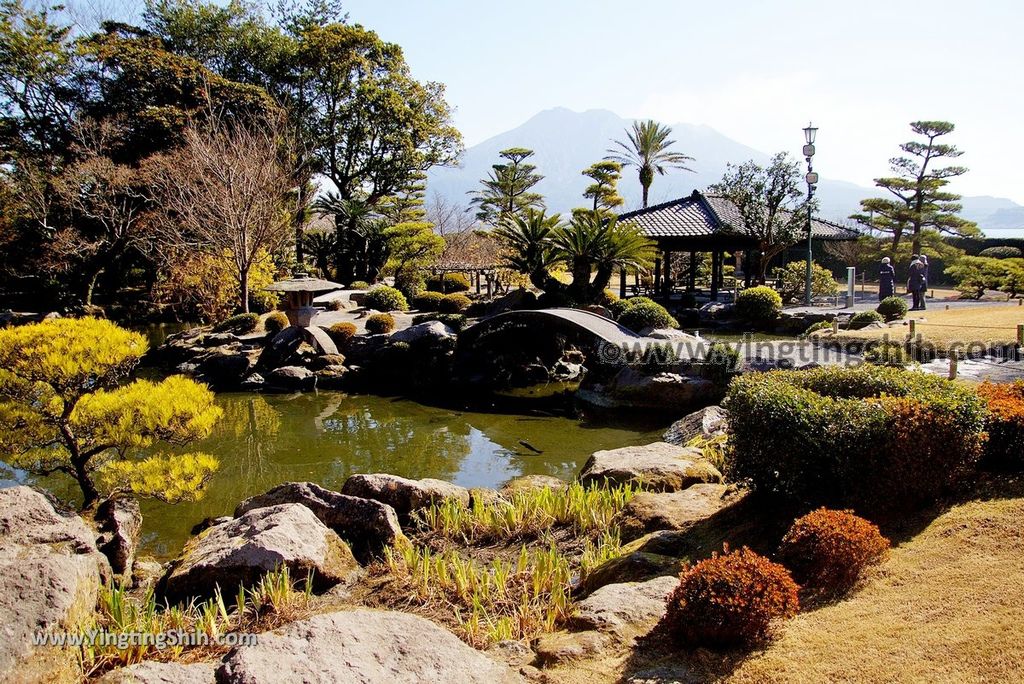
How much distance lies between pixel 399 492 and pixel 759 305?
17.2 m

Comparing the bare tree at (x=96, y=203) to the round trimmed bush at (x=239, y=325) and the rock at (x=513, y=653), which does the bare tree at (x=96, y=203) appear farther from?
the rock at (x=513, y=653)

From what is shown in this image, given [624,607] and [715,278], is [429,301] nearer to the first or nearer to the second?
[715,278]

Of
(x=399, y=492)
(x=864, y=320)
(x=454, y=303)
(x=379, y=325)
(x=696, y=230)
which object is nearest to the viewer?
(x=399, y=492)

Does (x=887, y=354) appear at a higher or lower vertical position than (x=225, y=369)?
higher

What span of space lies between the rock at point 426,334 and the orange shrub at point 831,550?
1433 cm

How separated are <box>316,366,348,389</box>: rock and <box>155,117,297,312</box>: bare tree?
5.92 m

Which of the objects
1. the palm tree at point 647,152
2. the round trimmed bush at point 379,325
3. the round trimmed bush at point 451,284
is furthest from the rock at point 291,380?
the palm tree at point 647,152

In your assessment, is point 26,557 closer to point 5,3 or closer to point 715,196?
point 715,196

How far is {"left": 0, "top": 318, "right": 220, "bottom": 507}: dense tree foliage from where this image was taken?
7012 mm

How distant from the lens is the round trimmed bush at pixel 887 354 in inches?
489

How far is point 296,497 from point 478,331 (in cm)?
1119

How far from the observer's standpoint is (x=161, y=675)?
346cm

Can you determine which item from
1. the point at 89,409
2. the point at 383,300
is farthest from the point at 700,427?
the point at 383,300

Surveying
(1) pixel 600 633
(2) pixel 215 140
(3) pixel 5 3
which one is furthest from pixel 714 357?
(3) pixel 5 3
